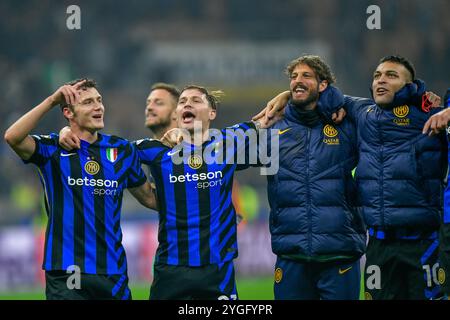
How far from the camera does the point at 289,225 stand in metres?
5.66

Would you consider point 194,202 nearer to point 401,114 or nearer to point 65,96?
point 65,96

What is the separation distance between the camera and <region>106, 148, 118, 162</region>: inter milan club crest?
5566 millimetres

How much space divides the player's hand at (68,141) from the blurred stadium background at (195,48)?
11.3 metres

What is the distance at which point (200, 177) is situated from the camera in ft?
18.4

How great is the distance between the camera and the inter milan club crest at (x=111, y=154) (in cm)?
557

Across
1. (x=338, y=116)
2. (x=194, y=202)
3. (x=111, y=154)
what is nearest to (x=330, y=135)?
(x=338, y=116)

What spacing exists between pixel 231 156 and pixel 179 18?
19.6 m

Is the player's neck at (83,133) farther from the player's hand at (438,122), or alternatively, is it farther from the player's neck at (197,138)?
the player's hand at (438,122)

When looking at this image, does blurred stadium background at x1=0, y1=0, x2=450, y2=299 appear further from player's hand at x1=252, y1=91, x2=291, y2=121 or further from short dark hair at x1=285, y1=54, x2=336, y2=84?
short dark hair at x1=285, y1=54, x2=336, y2=84

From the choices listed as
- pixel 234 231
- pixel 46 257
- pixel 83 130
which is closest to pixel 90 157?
pixel 83 130

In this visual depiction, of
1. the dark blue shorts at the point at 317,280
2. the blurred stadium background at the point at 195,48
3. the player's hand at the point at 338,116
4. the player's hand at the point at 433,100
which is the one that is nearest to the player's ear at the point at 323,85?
the player's hand at the point at 338,116

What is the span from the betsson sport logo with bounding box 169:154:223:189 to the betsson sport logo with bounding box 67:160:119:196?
383 millimetres

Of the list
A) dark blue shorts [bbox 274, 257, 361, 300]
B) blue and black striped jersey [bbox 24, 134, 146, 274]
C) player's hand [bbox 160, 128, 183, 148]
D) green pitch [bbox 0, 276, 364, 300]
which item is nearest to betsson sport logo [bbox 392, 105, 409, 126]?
dark blue shorts [bbox 274, 257, 361, 300]

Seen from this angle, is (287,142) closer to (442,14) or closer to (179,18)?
(442,14)
